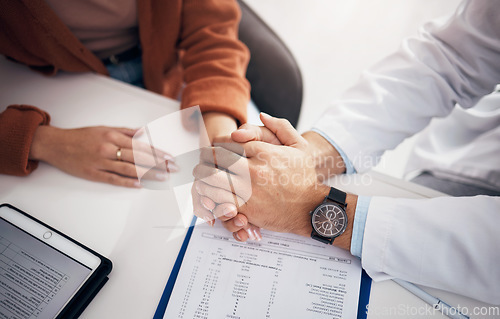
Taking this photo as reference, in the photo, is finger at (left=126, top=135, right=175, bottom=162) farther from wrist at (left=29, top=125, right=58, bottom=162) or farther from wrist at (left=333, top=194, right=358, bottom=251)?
wrist at (left=333, top=194, right=358, bottom=251)

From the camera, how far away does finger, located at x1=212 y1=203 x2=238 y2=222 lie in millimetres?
632

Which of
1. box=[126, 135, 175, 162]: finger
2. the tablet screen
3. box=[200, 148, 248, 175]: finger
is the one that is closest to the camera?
the tablet screen

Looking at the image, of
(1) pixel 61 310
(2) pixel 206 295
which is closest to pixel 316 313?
(2) pixel 206 295

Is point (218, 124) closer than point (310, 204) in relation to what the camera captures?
No

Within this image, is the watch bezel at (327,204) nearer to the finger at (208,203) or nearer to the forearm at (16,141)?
the finger at (208,203)

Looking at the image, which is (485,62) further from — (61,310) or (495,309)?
(61,310)

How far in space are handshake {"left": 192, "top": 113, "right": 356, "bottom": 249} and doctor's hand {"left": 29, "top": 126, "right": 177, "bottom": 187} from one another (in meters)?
0.15

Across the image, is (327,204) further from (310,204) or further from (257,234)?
(257,234)

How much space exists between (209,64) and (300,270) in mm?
632

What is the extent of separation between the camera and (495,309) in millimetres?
570

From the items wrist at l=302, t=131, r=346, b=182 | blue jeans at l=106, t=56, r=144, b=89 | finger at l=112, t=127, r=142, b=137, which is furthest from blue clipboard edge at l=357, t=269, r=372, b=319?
blue jeans at l=106, t=56, r=144, b=89

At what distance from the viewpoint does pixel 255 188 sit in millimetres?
668

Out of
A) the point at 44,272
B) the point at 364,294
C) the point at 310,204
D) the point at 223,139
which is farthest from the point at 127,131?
the point at 364,294

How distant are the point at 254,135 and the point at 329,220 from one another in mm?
256
